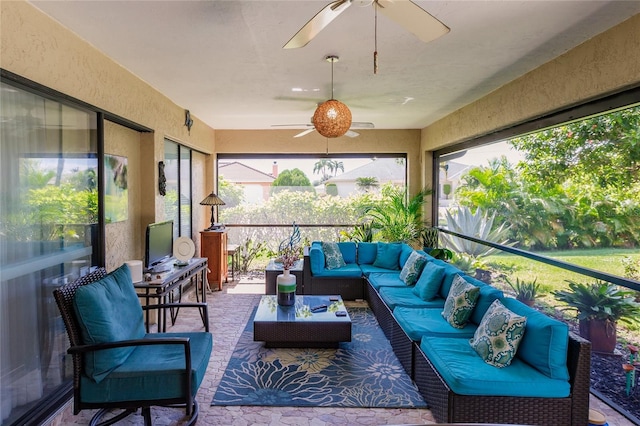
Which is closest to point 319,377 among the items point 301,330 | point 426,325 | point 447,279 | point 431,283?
point 301,330

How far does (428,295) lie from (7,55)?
381 cm

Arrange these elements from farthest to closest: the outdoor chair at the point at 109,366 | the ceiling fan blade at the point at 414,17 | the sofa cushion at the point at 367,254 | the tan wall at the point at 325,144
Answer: the tan wall at the point at 325,144, the sofa cushion at the point at 367,254, the outdoor chair at the point at 109,366, the ceiling fan blade at the point at 414,17

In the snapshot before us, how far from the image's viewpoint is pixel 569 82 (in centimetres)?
299

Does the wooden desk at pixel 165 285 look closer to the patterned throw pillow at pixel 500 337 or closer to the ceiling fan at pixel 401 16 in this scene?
the patterned throw pillow at pixel 500 337

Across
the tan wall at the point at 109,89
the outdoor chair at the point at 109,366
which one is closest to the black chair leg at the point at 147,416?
the outdoor chair at the point at 109,366

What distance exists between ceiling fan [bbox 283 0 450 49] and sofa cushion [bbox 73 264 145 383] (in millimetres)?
1928

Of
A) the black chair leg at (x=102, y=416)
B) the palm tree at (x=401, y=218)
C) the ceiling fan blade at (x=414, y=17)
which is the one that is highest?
the ceiling fan blade at (x=414, y=17)

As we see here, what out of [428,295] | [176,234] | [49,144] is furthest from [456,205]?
[49,144]

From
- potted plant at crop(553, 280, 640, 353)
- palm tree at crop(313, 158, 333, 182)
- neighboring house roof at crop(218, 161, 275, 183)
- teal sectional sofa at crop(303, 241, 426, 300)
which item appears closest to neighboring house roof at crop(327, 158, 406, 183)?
palm tree at crop(313, 158, 333, 182)

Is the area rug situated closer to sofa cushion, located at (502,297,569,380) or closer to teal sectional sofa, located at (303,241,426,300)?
sofa cushion, located at (502,297,569,380)

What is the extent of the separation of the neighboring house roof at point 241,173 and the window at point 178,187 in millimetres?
1291

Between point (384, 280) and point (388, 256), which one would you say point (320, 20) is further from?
point (388, 256)

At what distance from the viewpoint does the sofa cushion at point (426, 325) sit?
3051mm

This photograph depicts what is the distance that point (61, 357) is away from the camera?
2711 millimetres
